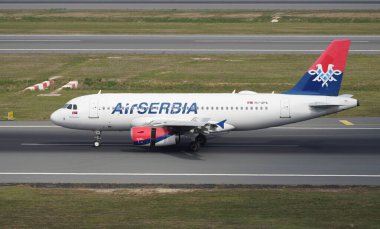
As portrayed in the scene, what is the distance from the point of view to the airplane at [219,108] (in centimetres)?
5509

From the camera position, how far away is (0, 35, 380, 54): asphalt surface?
98.4 m

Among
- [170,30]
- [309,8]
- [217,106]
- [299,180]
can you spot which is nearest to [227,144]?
[217,106]

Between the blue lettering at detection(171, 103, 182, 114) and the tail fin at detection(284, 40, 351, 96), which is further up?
the tail fin at detection(284, 40, 351, 96)

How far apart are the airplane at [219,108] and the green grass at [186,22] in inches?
2186

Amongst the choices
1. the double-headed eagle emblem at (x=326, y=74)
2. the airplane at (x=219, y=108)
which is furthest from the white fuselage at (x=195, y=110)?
the double-headed eagle emblem at (x=326, y=74)

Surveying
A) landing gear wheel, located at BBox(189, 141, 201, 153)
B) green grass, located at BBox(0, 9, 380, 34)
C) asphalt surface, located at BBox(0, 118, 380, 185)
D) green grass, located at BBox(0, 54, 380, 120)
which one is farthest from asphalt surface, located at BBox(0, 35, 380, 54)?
landing gear wheel, located at BBox(189, 141, 201, 153)

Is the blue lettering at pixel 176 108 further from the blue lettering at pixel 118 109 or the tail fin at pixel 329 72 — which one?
the tail fin at pixel 329 72

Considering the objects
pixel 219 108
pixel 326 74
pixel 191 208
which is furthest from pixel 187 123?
pixel 191 208

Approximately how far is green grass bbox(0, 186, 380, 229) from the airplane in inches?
477

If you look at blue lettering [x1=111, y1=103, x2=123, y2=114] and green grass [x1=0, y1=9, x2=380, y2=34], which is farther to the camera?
green grass [x1=0, y1=9, x2=380, y2=34]

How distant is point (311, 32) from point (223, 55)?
21.5 metres

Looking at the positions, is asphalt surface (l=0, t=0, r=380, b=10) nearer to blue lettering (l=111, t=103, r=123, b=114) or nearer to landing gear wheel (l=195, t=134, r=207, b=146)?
landing gear wheel (l=195, t=134, r=207, b=146)

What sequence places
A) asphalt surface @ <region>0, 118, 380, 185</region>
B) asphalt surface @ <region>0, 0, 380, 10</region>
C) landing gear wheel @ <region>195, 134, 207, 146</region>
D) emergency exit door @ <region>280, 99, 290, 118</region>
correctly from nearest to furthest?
1. asphalt surface @ <region>0, 118, 380, 185</region>
2. landing gear wheel @ <region>195, 134, 207, 146</region>
3. emergency exit door @ <region>280, 99, 290, 118</region>
4. asphalt surface @ <region>0, 0, 380, 10</region>

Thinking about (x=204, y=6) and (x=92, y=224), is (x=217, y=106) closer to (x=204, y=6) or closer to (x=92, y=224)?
(x=92, y=224)
